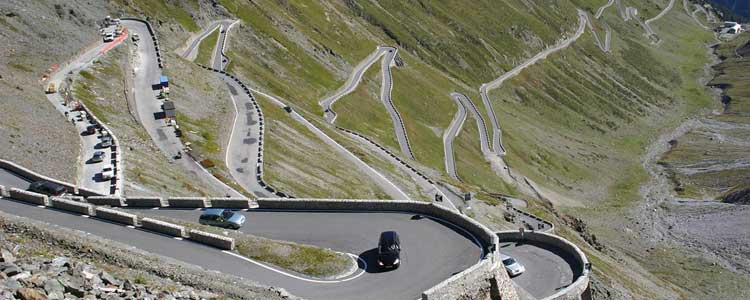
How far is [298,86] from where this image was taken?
466 ft

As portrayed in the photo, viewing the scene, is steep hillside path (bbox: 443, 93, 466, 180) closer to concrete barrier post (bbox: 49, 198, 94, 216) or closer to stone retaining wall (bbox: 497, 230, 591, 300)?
stone retaining wall (bbox: 497, 230, 591, 300)

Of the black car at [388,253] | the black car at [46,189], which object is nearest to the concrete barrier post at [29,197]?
the black car at [46,189]

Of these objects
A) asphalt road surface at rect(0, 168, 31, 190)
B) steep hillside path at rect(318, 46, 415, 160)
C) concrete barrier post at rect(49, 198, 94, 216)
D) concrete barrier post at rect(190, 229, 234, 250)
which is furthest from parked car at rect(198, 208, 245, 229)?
steep hillside path at rect(318, 46, 415, 160)

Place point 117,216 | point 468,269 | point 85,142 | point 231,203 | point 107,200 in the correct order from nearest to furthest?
point 468,269
point 117,216
point 107,200
point 231,203
point 85,142

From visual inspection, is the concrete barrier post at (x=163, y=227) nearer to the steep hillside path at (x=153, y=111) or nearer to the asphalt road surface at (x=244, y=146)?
the steep hillside path at (x=153, y=111)

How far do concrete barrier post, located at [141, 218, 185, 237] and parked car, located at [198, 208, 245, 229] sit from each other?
5.35 m

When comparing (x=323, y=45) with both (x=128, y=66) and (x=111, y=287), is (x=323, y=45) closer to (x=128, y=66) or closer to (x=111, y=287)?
(x=128, y=66)

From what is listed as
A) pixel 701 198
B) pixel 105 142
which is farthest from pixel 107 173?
pixel 701 198

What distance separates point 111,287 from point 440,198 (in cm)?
6298

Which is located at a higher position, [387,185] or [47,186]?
[47,186]

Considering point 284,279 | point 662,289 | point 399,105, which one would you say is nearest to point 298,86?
point 399,105

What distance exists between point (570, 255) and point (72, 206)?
130 feet

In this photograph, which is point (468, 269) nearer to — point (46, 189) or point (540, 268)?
point (540, 268)

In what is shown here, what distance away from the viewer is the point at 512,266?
5550cm
